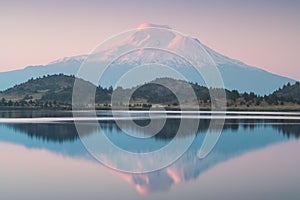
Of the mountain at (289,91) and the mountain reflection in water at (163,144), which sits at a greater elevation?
the mountain at (289,91)

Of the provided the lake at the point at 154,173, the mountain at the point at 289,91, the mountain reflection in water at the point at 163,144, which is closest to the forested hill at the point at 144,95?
the mountain at the point at 289,91

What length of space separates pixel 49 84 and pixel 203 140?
442 ft

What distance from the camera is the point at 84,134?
3141 cm

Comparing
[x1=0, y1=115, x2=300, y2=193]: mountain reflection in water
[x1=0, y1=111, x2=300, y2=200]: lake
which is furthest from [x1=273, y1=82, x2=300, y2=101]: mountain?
[x1=0, y1=111, x2=300, y2=200]: lake

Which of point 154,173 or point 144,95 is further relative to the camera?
point 144,95

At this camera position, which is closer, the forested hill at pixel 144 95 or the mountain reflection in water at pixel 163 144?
the mountain reflection in water at pixel 163 144

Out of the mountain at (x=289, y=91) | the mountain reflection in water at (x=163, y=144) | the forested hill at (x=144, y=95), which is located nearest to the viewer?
→ the mountain reflection in water at (x=163, y=144)

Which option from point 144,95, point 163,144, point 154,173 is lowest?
point 154,173

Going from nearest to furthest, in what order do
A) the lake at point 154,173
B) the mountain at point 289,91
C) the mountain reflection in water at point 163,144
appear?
the lake at point 154,173
the mountain reflection in water at point 163,144
the mountain at point 289,91

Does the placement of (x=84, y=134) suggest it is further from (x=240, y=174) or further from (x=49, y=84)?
(x=49, y=84)

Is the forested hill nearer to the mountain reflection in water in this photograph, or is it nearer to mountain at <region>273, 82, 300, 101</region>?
mountain at <region>273, 82, 300, 101</region>

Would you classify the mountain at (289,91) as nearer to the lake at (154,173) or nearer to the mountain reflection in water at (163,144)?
the mountain reflection in water at (163,144)

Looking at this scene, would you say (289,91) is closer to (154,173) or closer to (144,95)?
(144,95)

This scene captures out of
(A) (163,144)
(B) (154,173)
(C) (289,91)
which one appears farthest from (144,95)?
(B) (154,173)
